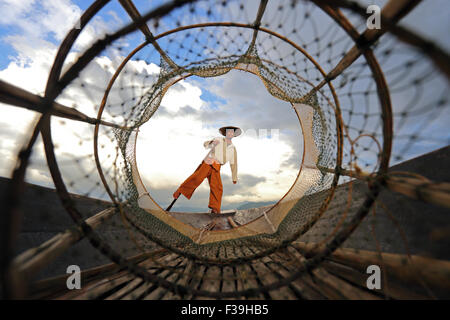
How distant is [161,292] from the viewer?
1.29m

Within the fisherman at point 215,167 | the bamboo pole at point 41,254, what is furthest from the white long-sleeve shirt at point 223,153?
the bamboo pole at point 41,254

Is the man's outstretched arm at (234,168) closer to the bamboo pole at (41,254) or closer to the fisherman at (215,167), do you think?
the fisherman at (215,167)

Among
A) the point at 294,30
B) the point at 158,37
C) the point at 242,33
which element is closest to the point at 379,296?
the point at 294,30

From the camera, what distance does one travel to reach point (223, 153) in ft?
18.2

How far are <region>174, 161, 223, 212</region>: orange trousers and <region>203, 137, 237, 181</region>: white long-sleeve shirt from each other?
0.81 ft

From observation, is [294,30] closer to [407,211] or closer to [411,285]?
[407,211]

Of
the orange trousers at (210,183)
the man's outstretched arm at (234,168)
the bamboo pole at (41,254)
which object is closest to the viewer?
the bamboo pole at (41,254)

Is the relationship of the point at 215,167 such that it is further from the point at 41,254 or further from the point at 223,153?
the point at 41,254

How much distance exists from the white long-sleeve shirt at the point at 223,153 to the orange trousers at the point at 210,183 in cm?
25

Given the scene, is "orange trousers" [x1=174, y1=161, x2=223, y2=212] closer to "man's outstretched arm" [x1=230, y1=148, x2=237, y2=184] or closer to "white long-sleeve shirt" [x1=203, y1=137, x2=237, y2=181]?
"white long-sleeve shirt" [x1=203, y1=137, x2=237, y2=181]

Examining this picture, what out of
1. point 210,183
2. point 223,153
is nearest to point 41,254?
point 210,183

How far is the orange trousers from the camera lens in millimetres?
4941

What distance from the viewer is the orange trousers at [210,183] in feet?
16.2

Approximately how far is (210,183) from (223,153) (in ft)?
3.29
